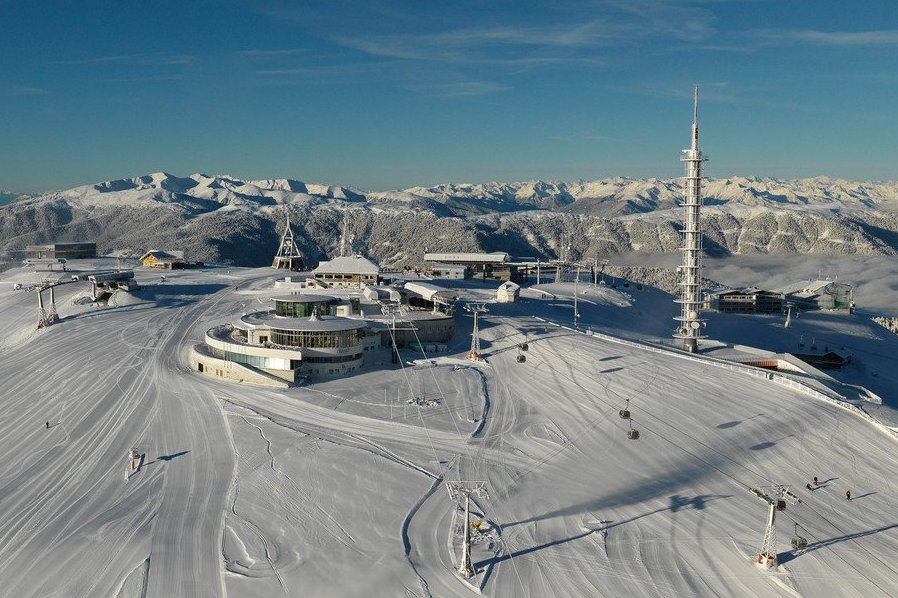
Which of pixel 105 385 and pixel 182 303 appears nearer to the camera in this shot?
pixel 105 385

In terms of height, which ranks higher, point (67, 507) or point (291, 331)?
point (291, 331)

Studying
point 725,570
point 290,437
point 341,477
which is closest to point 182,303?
point 290,437

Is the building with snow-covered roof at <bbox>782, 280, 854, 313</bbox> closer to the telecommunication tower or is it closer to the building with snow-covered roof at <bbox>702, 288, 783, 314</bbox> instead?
the building with snow-covered roof at <bbox>702, 288, 783, 314</bbox>

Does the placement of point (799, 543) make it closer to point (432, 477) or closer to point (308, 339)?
point (432, 477)

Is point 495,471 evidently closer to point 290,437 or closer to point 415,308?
point 290,437

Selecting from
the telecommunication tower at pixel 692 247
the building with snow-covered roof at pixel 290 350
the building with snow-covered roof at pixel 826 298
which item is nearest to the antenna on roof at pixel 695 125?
the telecommunication tower at pixel 692 247

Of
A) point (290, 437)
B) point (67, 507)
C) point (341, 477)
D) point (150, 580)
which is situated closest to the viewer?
point (150, 580)

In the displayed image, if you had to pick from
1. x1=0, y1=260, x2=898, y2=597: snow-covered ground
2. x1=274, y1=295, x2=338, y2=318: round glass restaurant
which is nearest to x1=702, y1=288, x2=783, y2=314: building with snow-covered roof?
x1=0, y1=260, x2=898, y2=597: snow-covered ground
